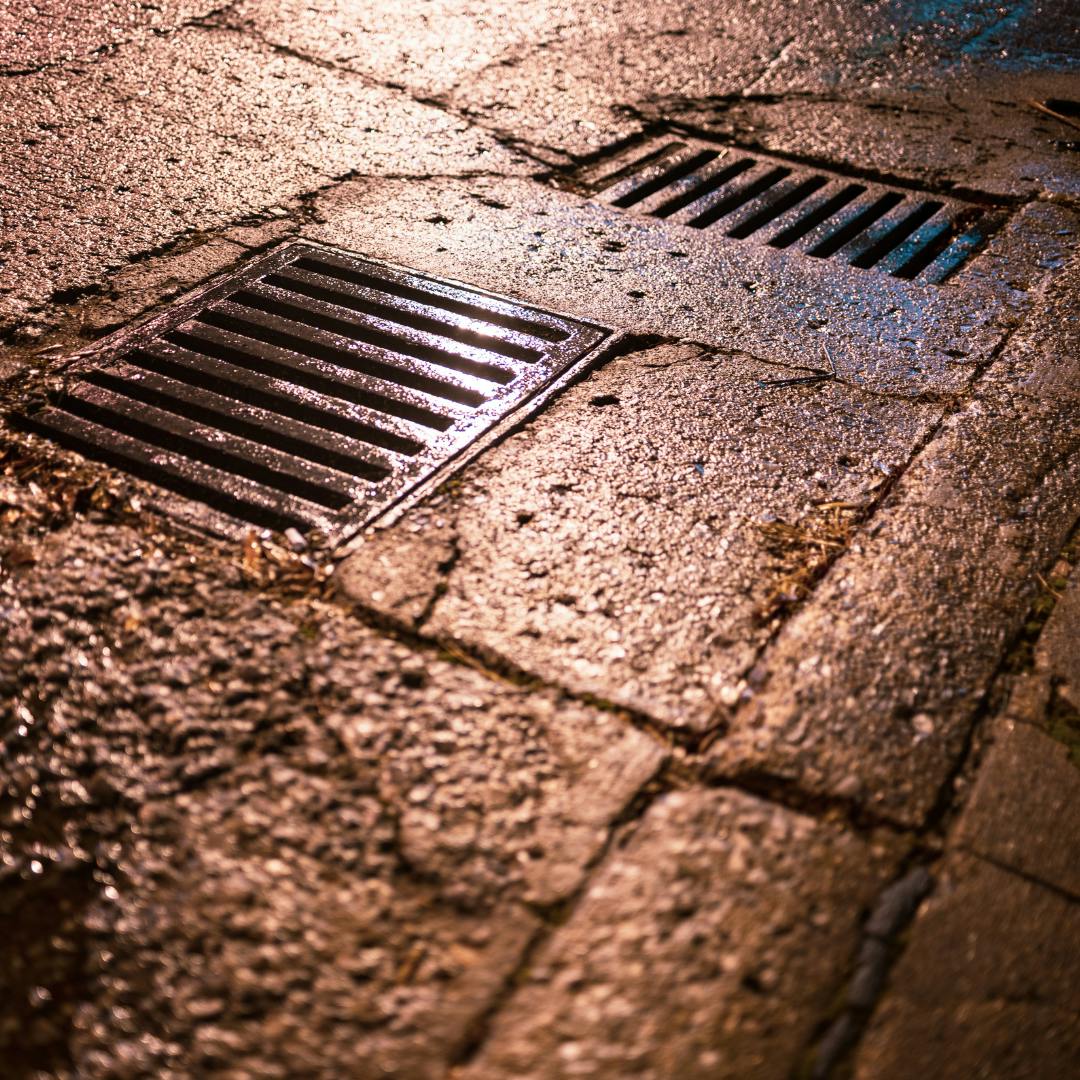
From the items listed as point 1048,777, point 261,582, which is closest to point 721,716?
point 1048,777

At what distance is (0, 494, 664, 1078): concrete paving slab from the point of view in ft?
3.73

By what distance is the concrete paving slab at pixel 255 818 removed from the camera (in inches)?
44.8

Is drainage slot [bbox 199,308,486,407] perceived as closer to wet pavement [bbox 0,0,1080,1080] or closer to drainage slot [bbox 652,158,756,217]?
wet pavement [bbox 0,0,1080,1080]

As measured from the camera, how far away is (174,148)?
2990mm

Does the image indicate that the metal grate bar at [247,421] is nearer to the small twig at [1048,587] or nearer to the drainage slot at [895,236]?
the small twig at [1048,587]

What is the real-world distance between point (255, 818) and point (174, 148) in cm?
235

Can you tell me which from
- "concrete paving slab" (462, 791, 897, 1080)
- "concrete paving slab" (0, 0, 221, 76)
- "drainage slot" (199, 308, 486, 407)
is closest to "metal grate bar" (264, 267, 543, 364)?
"drainage slot" (199, 308, 486, 407)

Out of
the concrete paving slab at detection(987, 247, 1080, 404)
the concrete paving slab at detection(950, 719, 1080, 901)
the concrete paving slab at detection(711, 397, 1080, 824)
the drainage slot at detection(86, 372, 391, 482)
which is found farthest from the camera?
the concrete paving slab at detection(987, 247, 1080, 404)

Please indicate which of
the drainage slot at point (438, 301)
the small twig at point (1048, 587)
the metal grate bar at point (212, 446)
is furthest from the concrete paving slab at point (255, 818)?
the drainage slot at point (438, 301)

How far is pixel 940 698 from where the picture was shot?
4.94ft

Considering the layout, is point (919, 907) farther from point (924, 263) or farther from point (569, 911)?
point (924, 263)

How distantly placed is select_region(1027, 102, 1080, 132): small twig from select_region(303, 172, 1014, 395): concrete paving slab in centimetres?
136

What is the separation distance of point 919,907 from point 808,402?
1.16 metres

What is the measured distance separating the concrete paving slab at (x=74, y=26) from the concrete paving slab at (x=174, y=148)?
12cm
